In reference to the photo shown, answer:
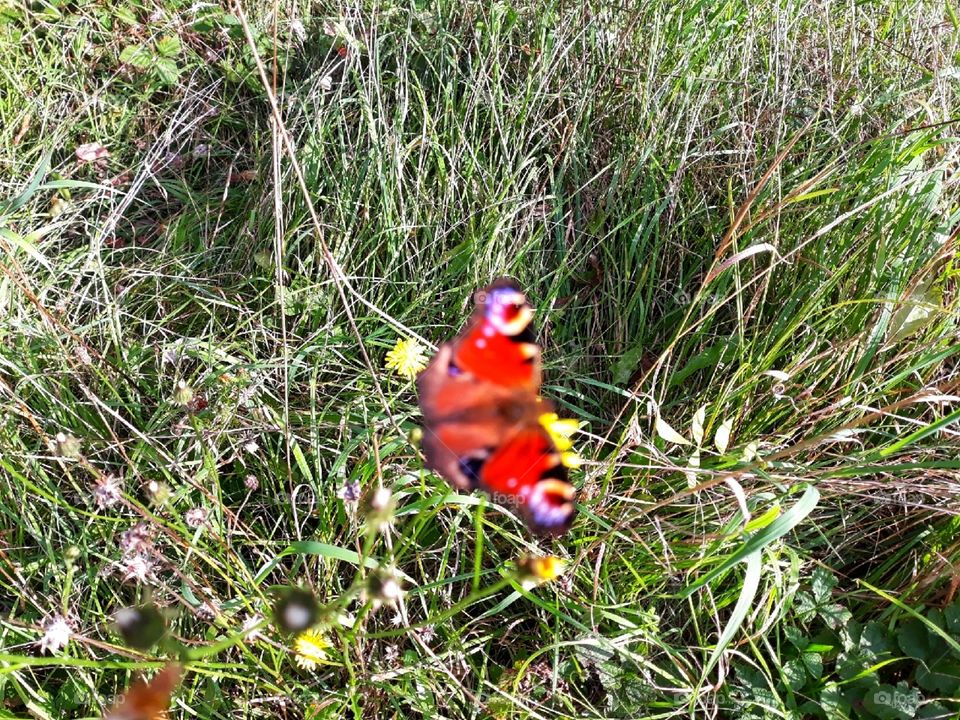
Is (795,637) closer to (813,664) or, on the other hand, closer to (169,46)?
(813,664)

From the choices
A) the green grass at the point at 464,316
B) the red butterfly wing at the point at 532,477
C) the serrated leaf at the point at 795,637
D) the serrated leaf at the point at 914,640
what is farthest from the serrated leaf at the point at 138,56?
the serrated leaf at the point at 914,640

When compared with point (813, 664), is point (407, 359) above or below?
above

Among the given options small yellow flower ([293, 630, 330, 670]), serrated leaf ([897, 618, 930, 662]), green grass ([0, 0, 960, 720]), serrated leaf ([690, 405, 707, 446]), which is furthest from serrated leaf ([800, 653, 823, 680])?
small yellow flower ([293, 630, 330, 670])

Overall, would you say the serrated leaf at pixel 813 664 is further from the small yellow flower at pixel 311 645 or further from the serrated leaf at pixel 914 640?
the small yellow flower at pixel 311 645

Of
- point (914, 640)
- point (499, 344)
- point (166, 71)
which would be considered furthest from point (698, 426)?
point (166, 71)

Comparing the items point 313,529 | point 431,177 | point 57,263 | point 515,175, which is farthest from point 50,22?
point 313,529

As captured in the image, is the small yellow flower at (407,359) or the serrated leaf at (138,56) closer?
the small yellow flower at (407,359)
